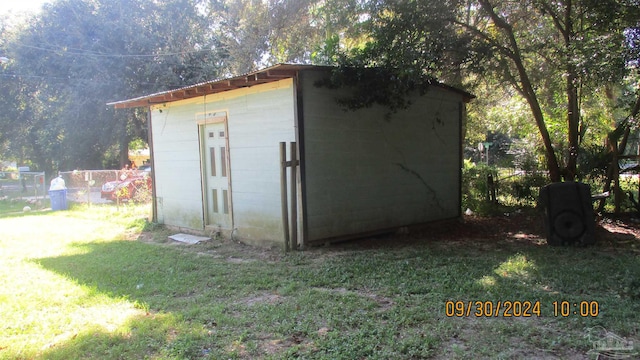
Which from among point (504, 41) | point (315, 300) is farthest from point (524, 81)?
point (315, 300)

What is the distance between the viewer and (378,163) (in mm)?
8258

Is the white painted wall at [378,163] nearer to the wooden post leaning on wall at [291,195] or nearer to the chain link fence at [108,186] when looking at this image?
the wooden post leaning on wall at [291,195]

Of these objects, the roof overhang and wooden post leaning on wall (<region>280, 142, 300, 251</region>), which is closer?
the roof overhang

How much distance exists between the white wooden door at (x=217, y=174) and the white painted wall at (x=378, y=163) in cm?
198

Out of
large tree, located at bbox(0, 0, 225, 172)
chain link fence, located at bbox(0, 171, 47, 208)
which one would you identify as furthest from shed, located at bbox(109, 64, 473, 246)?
chain link fence, located at bbox(0, 171, 47, 208)

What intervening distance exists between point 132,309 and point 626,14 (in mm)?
7791

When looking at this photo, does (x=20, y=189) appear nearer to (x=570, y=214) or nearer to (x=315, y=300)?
(x=315, y=300)

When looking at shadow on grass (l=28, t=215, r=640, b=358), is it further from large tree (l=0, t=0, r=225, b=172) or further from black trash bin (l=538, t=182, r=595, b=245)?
large tree (l=0, t=0, r=225, b=172)

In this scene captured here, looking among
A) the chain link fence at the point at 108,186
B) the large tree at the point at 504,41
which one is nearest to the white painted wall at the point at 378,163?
the large tree at the point at 504,41

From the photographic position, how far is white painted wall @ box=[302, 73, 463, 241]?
7297 millimetres

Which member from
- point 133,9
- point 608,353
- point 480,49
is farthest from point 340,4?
point 133,9

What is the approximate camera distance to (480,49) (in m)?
7.83

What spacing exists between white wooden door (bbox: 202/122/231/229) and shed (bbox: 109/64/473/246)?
0.02m

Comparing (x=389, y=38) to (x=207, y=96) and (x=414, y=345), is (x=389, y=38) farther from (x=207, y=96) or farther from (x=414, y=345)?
(x=414, y=345)
